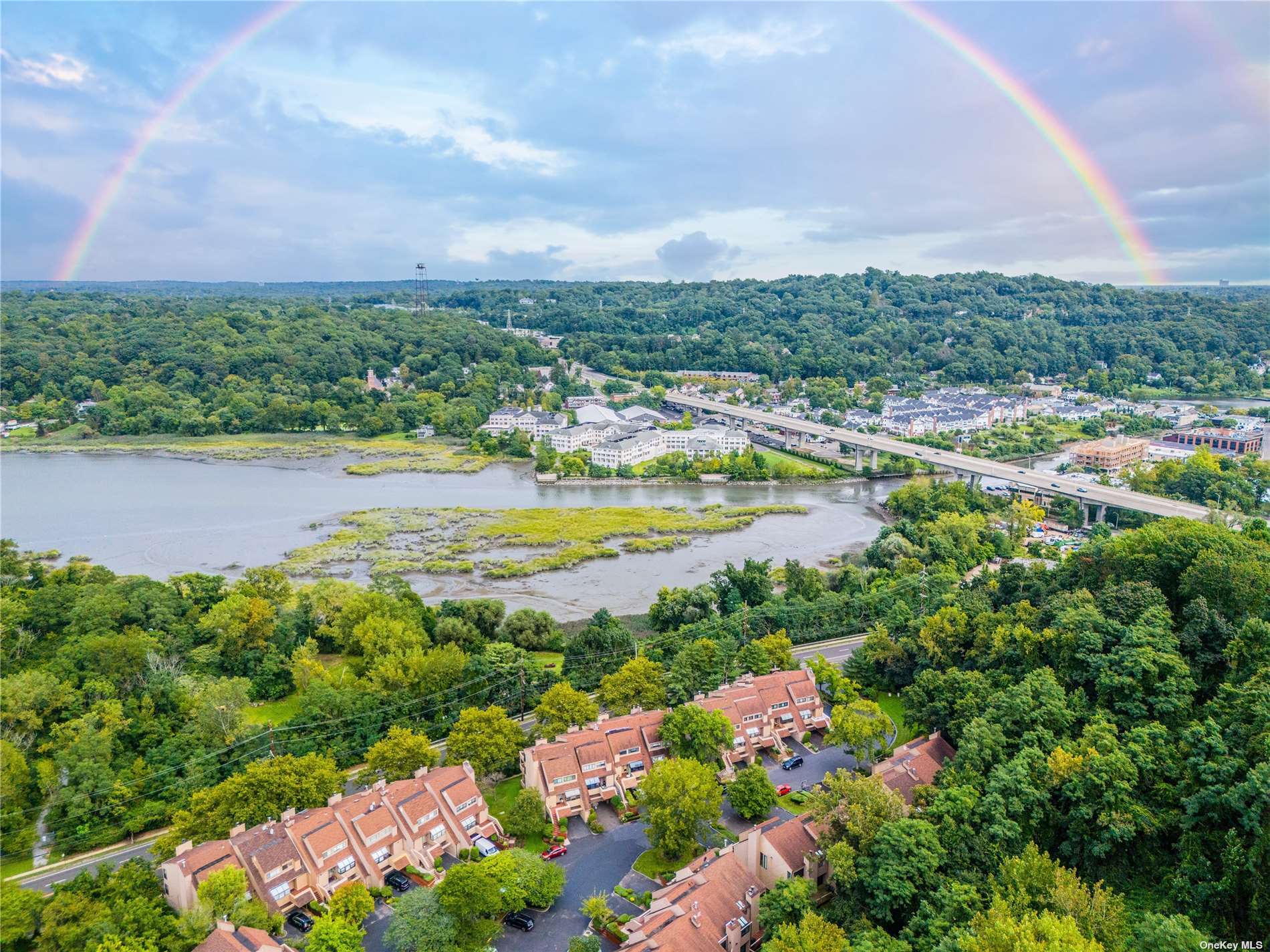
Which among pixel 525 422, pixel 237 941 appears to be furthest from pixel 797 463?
pixel 237 941

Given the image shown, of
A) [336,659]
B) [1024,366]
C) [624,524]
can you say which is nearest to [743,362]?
[1024,366]

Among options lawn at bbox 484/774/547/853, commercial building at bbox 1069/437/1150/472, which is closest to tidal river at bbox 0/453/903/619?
lawn at bbox 484/774/547/853

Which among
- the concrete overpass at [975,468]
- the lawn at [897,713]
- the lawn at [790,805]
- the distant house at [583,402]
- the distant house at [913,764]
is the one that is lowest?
the lawn at [790,805]

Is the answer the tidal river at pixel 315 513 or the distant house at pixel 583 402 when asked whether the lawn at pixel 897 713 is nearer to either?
the tidal river at pixel 315 513

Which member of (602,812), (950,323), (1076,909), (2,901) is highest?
(950,323)

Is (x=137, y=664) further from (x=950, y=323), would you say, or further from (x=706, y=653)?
(x=950, y=323)

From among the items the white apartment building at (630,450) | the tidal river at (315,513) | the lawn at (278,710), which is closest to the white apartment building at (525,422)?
the white apartment building at (630,450)
